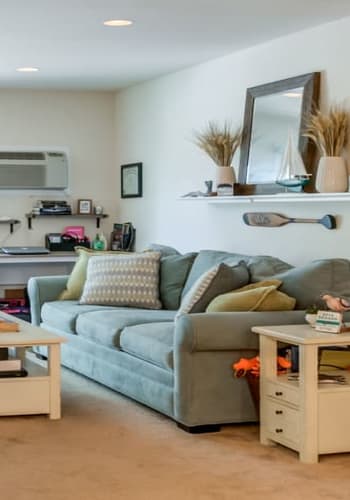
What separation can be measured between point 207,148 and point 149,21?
1.38 meters

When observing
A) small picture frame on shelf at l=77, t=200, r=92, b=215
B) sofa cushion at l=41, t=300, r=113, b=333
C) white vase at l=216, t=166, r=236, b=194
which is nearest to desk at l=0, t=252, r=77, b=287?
small picture frame on shelf at l=77, t=200, r=92, b=215

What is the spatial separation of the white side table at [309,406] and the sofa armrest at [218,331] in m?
0.26

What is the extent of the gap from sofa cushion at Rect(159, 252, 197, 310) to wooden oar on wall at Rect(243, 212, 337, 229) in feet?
1.70

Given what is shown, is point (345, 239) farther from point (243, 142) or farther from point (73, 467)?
point (73, 467)

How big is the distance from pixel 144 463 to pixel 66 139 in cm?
493

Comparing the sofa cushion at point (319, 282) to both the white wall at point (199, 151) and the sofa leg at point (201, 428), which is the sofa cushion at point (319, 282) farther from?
the sofa leg at point (201, 428)

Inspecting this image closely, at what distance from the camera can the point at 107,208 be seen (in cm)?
877

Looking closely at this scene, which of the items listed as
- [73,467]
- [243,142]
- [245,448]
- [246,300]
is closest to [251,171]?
[243,142]

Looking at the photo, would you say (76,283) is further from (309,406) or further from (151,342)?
(309,406)

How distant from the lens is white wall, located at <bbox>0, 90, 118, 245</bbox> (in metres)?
8.42

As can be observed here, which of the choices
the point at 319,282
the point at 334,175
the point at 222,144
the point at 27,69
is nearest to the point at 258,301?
the point at 319,282

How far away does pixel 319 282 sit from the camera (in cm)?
498

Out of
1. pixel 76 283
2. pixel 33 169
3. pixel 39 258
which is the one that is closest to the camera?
pixel 76 283

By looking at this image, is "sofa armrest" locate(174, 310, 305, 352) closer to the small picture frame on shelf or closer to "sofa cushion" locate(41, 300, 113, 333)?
"sofa cushion" locate(41, 300, 113, 333)
